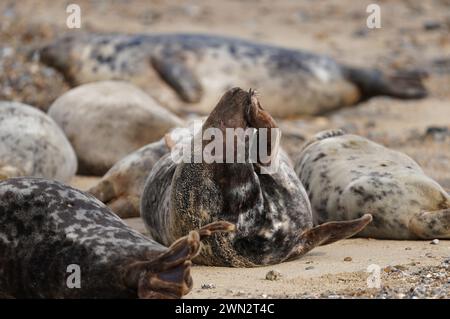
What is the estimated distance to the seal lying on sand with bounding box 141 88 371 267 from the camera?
4.45 m

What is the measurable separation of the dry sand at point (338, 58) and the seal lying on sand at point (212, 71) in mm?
200

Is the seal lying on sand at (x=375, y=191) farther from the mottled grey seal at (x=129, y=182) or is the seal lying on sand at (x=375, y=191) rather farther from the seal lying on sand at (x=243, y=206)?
the mottled grey seal at (x=129, y=182)

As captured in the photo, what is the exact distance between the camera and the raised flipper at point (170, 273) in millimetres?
3510

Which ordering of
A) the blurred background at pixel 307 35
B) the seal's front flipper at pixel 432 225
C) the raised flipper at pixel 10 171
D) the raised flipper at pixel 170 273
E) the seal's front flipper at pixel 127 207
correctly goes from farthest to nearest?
the blurred background at pixel 307 35 → the raised flipper at pixel 10 171 → the seal's front flipper at pixel 127 207 → the seal's front flipper at pixel 432 225 → the raised flipper at pixel 170 273

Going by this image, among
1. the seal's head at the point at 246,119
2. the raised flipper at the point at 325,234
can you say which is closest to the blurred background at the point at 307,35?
the raised flipper at the point at 325,234

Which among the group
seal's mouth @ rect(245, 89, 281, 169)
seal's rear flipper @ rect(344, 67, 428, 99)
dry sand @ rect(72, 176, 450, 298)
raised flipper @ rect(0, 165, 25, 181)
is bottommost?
dry sand @ rect(72, 176, 450, 298)

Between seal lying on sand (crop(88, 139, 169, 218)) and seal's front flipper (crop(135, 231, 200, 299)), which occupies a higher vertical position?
seal's front flipper (crop(135, 231, 200, 299))

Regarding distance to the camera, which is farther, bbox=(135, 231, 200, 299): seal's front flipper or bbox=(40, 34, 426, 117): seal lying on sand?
bbox=(40, 34, 426, 117): seal lying on sand

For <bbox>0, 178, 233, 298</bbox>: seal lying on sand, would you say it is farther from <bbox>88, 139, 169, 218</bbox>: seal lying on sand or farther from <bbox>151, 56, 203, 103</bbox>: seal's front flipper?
<bbox>151, 56, 203, 103</bbox>: seal's front flipper

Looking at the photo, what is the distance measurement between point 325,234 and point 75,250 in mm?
1219

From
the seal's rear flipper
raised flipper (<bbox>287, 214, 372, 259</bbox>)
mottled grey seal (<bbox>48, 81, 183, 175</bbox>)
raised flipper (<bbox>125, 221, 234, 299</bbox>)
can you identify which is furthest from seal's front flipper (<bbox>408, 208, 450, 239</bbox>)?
the seal's rear flipper

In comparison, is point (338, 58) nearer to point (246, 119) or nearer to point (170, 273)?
point (246, 119)

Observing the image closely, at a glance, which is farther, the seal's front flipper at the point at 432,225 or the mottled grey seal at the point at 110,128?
the mottled grey seal at the point at 110,128

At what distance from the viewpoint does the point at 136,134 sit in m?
7.24
